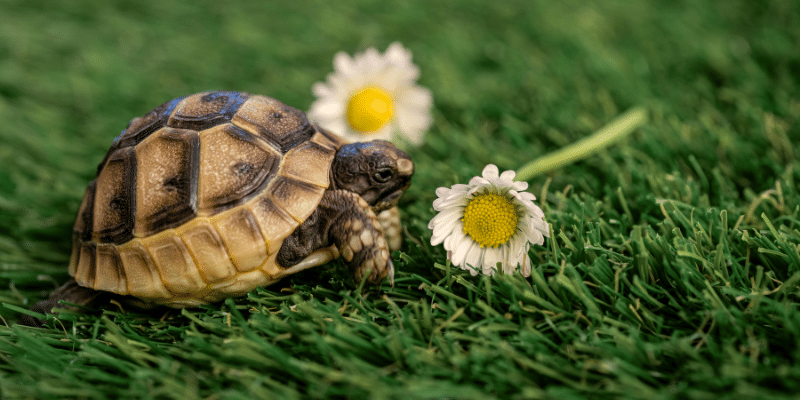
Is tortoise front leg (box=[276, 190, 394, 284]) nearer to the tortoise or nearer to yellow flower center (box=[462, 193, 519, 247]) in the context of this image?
the tortoise

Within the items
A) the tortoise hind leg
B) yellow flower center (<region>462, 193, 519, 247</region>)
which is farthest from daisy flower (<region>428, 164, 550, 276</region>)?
the tortoise hind leg

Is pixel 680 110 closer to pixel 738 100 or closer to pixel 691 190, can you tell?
pixel 738 100

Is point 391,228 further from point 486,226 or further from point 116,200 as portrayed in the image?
point 116,200

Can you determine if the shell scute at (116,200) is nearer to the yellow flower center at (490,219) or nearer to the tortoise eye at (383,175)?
the tortoise eye at (383,175)

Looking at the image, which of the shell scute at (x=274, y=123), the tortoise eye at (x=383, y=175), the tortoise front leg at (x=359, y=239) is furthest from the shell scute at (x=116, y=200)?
the tortoise eye at (x=383, y=175)

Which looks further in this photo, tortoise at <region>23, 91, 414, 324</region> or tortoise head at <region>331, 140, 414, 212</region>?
tortoise head at <region>331, 140, 414, 212</region>

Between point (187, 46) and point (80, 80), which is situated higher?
point (187, 46)

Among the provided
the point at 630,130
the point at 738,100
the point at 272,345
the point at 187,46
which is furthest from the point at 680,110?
the point at 187,46
